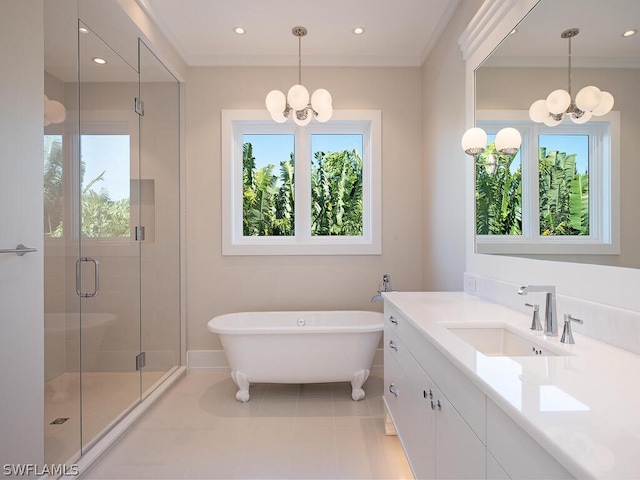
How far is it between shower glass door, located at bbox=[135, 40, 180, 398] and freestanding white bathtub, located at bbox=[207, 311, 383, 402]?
592 millimetres

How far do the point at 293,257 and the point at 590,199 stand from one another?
7.78 feet

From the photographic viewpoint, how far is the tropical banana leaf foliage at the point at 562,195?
4.37 ft

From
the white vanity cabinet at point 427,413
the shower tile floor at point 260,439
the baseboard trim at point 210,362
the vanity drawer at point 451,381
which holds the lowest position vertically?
the shower tile floor at point 260,439

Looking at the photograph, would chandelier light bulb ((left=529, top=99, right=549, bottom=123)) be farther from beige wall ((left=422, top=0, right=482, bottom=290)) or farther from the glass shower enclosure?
the glass shower enclosure

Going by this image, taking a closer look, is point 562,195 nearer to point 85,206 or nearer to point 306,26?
point 306,26

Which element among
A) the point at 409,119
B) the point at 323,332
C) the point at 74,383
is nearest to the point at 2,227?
the point at 74,383

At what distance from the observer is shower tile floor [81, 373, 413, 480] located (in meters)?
1.88

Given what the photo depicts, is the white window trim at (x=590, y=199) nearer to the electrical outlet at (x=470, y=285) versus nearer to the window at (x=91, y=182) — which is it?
the electrical outlet at (x=470, y=285)

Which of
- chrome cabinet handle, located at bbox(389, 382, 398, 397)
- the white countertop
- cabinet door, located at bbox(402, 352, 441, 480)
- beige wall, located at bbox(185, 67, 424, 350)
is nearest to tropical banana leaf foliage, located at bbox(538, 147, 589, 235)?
the white countertop

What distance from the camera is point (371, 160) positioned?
3.32 meters

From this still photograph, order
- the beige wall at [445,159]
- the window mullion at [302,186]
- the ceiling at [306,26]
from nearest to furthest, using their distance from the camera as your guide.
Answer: the beige wall at [445,159] < the ceiling at [306,26] < the window mullion at [302,186]

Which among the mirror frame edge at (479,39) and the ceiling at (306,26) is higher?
the ceiling at (306,26)

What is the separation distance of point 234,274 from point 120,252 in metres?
1.04

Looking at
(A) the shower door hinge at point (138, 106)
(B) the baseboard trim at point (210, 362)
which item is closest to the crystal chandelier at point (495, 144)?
(B) the baseboard trim at point (210, 362)
